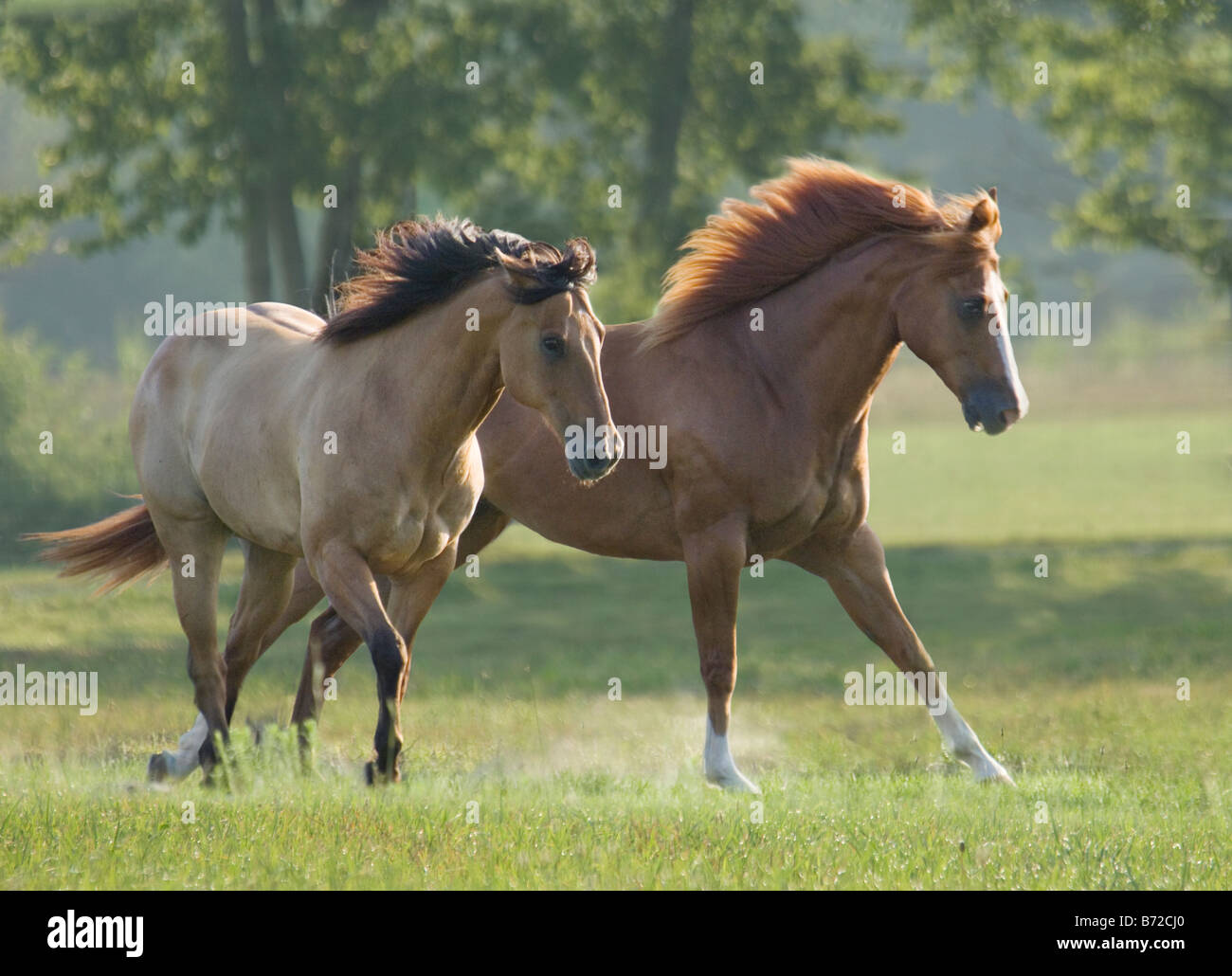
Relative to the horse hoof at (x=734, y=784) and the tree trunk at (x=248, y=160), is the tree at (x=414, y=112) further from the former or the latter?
the horse hoof at (x=734, y=784)

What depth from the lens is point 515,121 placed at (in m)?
19.5

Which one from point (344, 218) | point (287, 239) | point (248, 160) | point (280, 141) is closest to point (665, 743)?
point (280, 141)

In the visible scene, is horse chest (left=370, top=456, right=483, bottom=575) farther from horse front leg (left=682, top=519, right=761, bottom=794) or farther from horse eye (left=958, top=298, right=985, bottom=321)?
horse eye (left=958, top=298, right=985, bottom=321)

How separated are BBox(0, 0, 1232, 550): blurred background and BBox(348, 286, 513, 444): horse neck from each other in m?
9.41

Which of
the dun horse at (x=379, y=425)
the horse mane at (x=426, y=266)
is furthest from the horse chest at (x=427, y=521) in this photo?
the horse mane at (x=426, y=266)

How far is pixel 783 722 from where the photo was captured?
10.3 meters

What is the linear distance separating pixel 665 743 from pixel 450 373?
324cm

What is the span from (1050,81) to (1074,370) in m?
36.2

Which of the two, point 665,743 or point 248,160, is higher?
point 248,160

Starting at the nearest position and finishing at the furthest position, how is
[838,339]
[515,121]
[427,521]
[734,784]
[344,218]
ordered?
[427,521], [734,784], [838,339], [344,218], [515,121]

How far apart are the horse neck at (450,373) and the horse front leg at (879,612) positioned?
75.1 inches

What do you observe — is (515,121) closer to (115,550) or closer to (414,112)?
(414,112)

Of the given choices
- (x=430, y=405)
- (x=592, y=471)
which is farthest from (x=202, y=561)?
(x=592, y=471)

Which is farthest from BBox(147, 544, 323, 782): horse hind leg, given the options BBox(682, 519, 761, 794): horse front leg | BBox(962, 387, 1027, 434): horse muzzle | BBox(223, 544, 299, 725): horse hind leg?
BBox(962, 387, 1027, 434): horse muzzle
